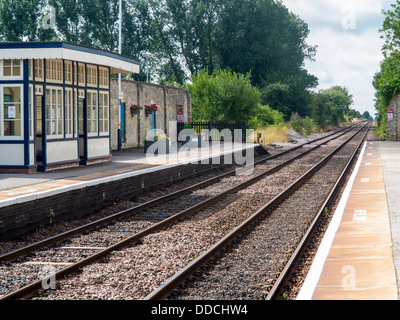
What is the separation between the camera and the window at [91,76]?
17188mm

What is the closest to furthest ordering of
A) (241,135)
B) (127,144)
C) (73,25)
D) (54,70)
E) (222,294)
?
1. (222,294)
2. (54,70)
3. (127,144)
4. (241,135)
5. (73,25)

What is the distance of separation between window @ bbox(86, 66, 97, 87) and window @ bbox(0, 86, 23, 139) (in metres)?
3.34

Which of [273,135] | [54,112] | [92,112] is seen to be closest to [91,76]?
[92,112]

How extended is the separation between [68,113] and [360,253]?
10.6m

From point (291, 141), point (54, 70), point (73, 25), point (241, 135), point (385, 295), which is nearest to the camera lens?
point (385, 295)

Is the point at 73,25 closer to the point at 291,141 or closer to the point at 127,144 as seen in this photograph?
the point at 291,141

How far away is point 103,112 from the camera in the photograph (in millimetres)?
18266

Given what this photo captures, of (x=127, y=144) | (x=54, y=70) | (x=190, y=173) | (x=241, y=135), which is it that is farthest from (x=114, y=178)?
(x=241, y=135)

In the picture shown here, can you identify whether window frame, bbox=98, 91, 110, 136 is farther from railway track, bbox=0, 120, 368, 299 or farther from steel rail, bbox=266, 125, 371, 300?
steel rail, bbox=266, 125, 371, 300

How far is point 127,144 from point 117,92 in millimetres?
2887

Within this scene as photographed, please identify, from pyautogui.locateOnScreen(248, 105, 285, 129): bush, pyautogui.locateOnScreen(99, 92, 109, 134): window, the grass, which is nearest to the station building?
pyautogui.locateOnScreen(99, 92, 109, 134): window

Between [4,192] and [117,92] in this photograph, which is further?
[117,92]

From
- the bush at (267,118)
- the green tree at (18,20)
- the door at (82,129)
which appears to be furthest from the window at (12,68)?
the green tree at (18,20)
